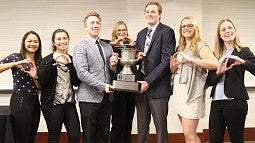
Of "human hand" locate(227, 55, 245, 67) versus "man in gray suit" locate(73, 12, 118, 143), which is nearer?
"human hand" locate(227, 55, 245, 67)

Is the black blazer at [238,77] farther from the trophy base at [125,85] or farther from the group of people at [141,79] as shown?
the trophy base at [125,85]

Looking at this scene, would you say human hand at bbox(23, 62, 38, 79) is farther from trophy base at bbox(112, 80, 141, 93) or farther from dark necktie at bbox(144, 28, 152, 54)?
dark necktie at bbox(144, 28, 152, 54)

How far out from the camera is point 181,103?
3.20 meters

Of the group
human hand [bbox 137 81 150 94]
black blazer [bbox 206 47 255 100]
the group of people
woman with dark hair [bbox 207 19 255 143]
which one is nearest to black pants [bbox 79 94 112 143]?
the group of people

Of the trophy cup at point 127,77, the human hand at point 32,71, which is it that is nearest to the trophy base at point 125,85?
the trophy cup at point 127,77

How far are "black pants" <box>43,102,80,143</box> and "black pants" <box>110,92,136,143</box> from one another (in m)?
0.56

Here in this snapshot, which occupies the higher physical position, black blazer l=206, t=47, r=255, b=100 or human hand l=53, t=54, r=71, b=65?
human hand l=53, t=54, r=71, b=65

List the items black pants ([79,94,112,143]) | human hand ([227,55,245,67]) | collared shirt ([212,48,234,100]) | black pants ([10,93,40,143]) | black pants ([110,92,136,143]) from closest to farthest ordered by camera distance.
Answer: human hand ([227,55,245,67]), collared shirt ([212,48,234,100]), black pants ([79,94,112,143]), black pants ([10,93,40,143]), black pants ([110,92,136,143])

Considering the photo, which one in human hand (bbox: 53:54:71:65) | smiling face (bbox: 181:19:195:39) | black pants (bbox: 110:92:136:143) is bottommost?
black pants (bbox: 110:92:136:143)

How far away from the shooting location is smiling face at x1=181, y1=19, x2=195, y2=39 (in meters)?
3.19

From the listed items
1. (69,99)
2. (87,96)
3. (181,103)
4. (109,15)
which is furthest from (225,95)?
(109,15)

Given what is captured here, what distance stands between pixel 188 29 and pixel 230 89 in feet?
2.23

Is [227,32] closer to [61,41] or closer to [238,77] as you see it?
[238,77]

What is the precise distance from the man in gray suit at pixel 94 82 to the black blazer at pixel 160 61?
359 mm
